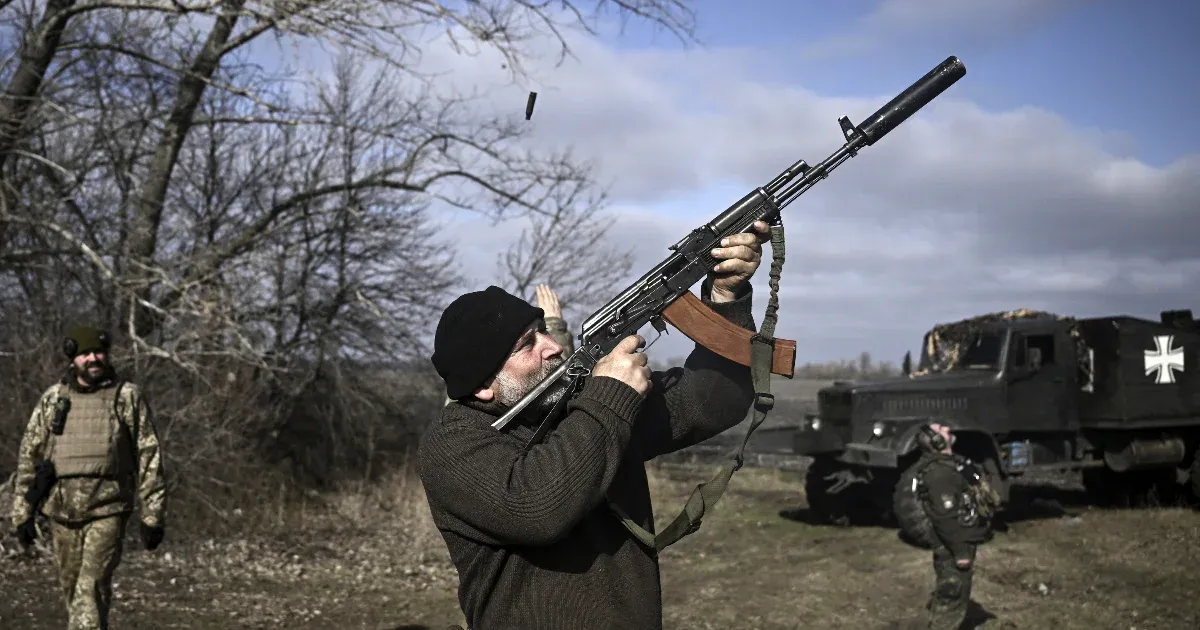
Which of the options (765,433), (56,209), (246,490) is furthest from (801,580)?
(56,209)

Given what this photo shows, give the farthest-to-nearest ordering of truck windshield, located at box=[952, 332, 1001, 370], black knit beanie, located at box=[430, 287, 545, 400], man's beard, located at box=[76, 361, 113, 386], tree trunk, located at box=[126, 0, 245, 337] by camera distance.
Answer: truck windshield, located at box=[952, 332, 1001, 370], tree trunk, located at box=[126, 0, 245, 337], man's beard, located at box=[76, 361, 113, 386], black knit beanie, located at box=[430, 287, 545, 400]

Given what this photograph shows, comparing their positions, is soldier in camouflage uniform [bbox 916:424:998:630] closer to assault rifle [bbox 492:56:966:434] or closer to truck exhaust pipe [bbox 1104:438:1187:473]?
assault rifle [bbox 492:56:966:434]

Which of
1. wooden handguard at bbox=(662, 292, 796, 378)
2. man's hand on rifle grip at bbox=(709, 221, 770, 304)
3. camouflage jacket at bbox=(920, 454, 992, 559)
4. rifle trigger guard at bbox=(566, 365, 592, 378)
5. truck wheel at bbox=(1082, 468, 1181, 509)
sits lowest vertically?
truck wheel at bbox=(1082, 468, 1181, 509)

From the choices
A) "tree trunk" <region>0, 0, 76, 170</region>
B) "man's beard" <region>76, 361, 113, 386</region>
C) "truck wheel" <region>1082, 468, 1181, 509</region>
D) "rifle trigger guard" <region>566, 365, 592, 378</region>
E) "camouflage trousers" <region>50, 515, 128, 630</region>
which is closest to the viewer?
"rifle trigger guard" <region>566, 365, 592, 378</region>

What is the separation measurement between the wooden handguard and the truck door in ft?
32.3

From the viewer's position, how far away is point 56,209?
10.5 metres

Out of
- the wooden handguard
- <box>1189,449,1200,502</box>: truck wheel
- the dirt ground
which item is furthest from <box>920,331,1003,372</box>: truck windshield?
the wooden handguard

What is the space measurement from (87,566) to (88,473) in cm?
52

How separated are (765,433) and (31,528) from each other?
8.54 metres

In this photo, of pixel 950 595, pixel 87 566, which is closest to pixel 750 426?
pixel 87 566

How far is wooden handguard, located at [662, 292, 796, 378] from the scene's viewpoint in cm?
286

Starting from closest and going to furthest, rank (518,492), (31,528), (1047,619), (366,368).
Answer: (518,492) → (31,528) → (1047,619) → (366,368)

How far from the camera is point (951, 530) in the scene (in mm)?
6859

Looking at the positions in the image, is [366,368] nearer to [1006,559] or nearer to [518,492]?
[1006,559]
